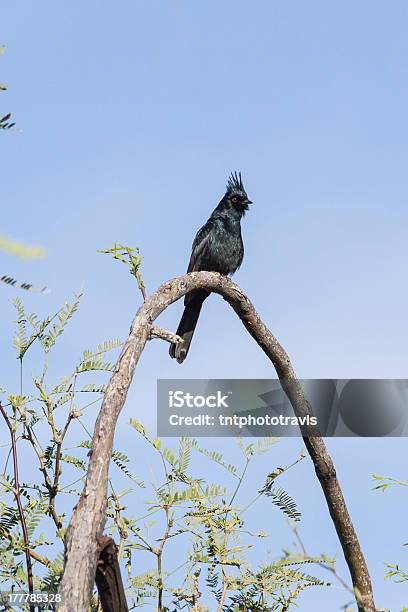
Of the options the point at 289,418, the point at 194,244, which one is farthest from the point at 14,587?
the point at 194,244

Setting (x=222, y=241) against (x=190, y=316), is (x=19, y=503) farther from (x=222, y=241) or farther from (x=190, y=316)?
(x=222, y=241)

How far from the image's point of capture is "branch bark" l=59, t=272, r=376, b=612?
2648 millimetres

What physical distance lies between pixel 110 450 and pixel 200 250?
4939 millimetres

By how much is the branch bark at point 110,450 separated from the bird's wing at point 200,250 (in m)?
2.98

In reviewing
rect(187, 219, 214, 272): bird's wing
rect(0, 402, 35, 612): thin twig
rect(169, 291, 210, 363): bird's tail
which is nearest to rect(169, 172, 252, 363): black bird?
rect(187, 219, 214, 272): bird's wing

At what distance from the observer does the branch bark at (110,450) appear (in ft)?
8.69

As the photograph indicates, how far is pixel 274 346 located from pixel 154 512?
1.30 m

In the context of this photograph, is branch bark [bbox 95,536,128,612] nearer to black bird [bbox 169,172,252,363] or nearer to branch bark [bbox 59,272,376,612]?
branch bark [bbox 59,272,376,612]

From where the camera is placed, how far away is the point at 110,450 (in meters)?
2.98

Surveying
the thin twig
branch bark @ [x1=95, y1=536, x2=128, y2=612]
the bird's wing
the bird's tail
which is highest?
the bird's wing

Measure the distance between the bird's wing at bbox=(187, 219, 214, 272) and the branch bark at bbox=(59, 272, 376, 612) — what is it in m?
2.98

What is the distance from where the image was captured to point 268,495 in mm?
3992

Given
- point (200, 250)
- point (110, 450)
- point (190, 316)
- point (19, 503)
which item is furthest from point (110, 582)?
point (200, 250)

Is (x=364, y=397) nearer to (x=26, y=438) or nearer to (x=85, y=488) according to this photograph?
(x=26, y=438)
